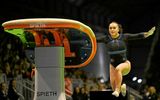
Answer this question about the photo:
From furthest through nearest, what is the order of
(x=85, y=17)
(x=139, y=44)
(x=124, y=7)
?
(x=139, y=44), (x=124, y=7), (x=85, y=17)

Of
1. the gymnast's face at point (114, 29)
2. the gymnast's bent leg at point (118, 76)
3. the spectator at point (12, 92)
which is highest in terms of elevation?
the gymnast's face at point (114, 29)

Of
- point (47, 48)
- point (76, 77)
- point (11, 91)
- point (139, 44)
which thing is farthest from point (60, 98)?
point (139, 44)

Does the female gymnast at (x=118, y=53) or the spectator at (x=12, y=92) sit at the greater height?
the female gymnast at (x=118, y=53)

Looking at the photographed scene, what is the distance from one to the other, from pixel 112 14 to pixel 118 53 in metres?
12.8

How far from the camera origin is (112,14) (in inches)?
692

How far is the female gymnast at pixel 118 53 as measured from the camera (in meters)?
4.84

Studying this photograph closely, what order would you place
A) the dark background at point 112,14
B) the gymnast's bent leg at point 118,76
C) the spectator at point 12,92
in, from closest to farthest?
1. the gymnast's bent leg at point 118,76
2. the spectator at point 12,92
3. the dark background at point 112,14

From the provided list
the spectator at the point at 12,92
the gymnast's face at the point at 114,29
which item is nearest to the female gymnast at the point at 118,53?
the gymnast's face at the point at 114,29

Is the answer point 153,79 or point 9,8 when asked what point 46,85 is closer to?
point 9,8

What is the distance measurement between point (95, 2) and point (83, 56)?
11.4m

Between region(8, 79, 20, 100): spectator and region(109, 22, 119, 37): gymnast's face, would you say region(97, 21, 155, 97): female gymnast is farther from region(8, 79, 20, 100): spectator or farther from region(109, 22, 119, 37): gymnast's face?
region(8, 79, 20, 100): spectator

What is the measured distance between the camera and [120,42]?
4.91 m

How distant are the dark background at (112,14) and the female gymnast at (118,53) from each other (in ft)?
14.4

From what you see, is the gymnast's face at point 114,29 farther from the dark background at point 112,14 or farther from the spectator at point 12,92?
the dark background at point 112,14
